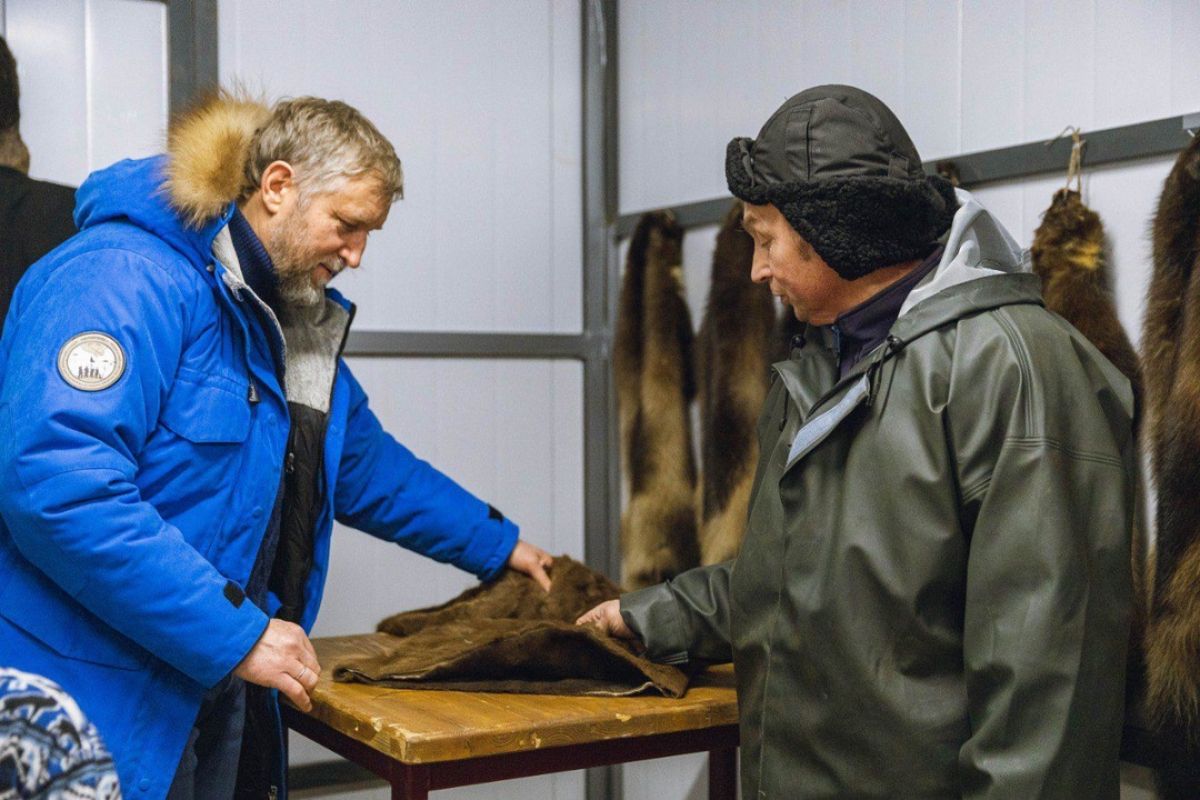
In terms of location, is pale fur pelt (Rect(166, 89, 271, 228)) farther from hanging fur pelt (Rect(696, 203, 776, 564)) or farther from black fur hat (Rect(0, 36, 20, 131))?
hanging fur pelt (Rect(696, 203, 776, 564))

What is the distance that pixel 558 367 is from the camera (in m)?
3.64

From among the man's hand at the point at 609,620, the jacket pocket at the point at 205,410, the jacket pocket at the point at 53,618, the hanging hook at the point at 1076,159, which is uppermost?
the hanging hook at the point at 1076,159

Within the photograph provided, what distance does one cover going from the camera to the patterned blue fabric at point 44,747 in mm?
1125

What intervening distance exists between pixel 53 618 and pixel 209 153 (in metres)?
0.79

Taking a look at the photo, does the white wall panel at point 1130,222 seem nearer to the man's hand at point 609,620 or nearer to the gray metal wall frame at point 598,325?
the man's hand at point 609,620

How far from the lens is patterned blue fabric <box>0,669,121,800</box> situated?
1125mm

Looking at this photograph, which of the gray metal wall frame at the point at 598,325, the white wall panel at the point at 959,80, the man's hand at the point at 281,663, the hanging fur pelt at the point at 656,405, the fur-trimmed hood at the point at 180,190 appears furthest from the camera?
the gray metal wall frame at the point at 598,325

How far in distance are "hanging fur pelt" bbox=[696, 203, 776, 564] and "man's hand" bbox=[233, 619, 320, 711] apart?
4.12 feet

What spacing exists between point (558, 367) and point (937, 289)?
82.7 inches

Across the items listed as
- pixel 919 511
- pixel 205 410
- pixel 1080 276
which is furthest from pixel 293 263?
pixel 1080 276

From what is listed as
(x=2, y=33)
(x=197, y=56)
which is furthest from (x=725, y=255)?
(x=2, y=33)

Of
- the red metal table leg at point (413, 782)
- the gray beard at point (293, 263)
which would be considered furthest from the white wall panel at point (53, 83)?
the red metal table leg at point (413, 782)

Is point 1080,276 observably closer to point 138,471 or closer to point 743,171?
point 743,171

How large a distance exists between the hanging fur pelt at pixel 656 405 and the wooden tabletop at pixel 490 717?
1.05 metres
